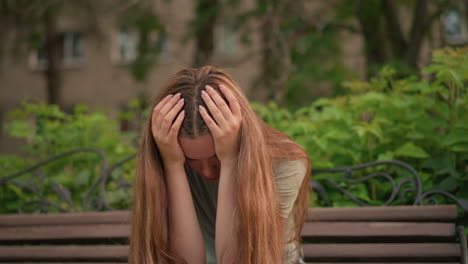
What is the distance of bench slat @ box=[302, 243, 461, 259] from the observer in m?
Answer: 2.08

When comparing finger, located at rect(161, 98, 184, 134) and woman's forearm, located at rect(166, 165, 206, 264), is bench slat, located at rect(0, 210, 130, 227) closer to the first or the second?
woman's forearm, located at rect(166, 165, 206, 264)

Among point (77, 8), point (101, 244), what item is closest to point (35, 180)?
point (101, 244)

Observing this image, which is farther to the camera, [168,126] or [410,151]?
[410,151]

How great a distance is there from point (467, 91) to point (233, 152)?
52.9 inches

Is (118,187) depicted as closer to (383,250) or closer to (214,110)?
(214,110)

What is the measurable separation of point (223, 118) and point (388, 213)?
99cm

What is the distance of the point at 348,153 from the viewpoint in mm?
2623

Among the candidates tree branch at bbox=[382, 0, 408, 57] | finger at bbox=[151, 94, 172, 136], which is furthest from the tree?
finger at bbox=[151, 94, 172, 136]

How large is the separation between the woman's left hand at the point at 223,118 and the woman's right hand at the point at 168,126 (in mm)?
93

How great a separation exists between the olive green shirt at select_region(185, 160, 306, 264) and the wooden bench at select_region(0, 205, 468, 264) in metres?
0.32

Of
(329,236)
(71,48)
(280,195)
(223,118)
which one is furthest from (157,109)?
(71,48)

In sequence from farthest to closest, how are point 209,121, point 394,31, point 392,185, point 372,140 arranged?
1. point 394,31
2. point 372,140
3. point 392,185
4. point 209,121

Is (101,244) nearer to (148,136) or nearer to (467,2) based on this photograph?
(148,136)

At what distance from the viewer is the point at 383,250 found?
212 cm
